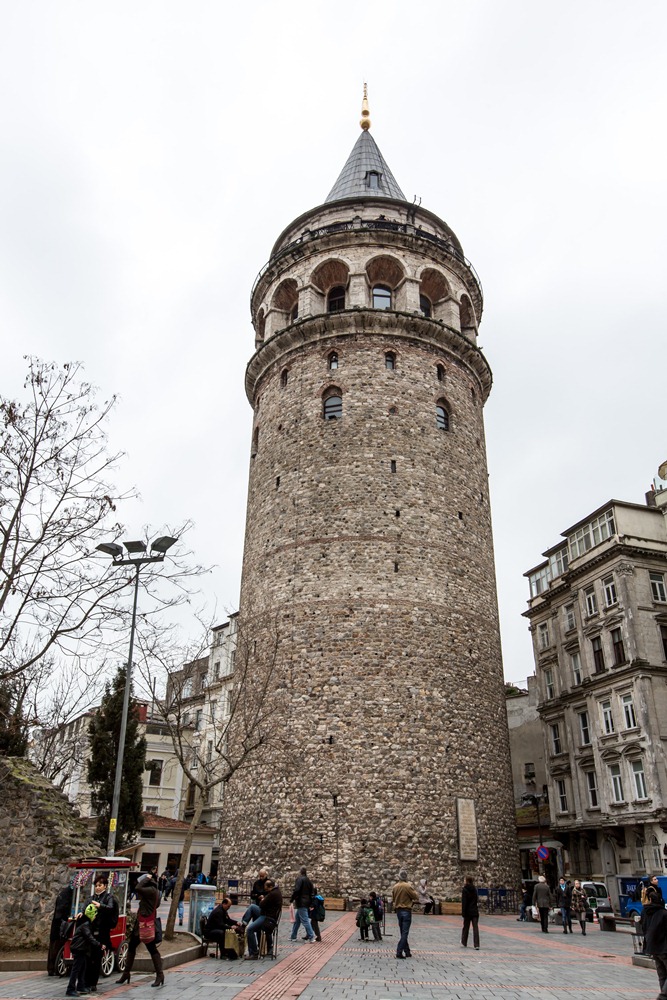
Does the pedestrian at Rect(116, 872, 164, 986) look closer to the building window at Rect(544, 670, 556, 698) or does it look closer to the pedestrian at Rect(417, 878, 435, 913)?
the pedestrian at Rect(417, 878, 435, 913)

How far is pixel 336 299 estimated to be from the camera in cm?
3034

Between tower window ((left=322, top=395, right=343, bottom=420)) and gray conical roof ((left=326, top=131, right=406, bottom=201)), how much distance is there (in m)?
9.88

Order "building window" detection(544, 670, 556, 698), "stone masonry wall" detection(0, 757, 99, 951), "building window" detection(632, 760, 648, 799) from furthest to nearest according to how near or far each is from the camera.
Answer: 1. "building window" detection(544, 670, 556, 698)
2. "building window" detection(632, 760, 648, 799)
3. "stone masonry wall" detection(0, 757, 99, 951)

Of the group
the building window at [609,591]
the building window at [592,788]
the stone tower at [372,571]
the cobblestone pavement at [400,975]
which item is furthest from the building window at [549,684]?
the cobblestone pavement at [400,975]

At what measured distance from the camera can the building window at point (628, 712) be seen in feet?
86.5

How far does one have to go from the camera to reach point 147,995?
878cm

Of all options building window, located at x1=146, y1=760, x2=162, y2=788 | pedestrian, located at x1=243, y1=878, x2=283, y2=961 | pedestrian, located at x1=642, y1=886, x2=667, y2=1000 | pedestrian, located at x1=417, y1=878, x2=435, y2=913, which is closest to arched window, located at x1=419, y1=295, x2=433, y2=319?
pedestrian, located at x1=417, y1=878, x2=435, y2=913

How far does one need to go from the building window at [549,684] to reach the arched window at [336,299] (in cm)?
1789

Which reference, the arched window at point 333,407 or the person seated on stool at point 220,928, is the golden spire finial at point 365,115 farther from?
the person seated on stool at point 220,928

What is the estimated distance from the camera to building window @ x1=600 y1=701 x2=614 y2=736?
27609 mm

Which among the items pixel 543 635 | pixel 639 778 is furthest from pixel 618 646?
pixel 543 635

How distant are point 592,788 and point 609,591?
7234 millimetres

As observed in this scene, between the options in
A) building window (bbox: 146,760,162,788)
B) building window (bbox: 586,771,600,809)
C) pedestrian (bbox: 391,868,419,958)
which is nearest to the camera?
pedestrian (bbox: 391,868,419,958)

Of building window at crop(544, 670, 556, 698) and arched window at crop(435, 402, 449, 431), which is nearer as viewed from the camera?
arched window at crop(435, 402, 449, 431)
